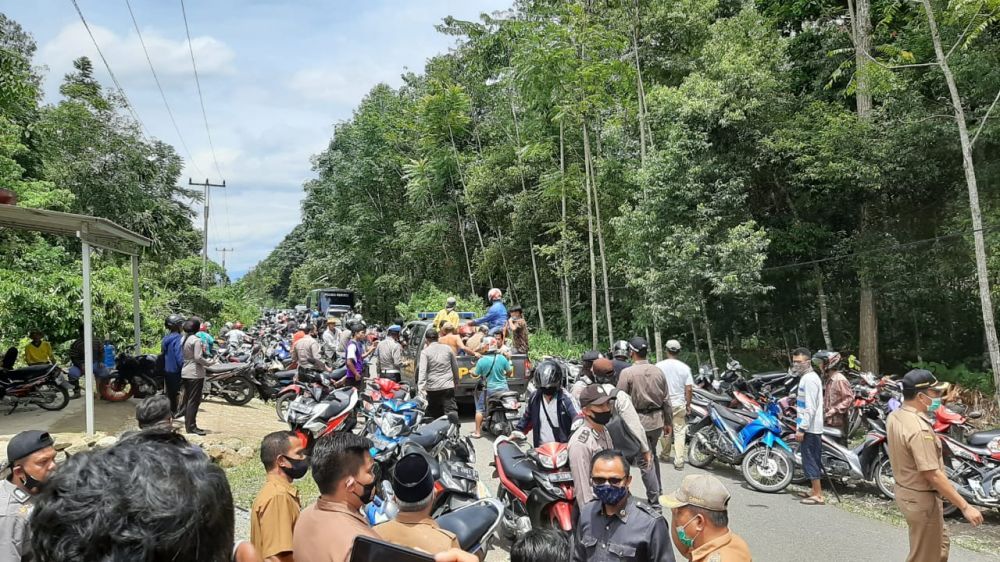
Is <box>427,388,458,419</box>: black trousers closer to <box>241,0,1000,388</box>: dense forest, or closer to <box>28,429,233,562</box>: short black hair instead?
<box>28,429,233,562</box>: short black hair

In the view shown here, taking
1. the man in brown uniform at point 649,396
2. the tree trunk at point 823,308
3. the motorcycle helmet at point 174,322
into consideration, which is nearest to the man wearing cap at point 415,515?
the man in brown uniform at point 649,396

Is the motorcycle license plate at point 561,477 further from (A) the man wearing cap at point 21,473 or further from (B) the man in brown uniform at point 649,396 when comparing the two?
(A) the man wearing cap at point 21,473

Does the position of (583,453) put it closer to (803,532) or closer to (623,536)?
(623,536)

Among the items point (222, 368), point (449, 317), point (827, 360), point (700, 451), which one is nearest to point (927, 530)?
point (827, 360)

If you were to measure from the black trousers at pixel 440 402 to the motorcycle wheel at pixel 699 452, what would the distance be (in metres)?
3.19

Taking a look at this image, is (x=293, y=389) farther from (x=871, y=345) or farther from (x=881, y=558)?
(x=871, y=345)

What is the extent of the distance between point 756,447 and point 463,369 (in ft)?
15.1

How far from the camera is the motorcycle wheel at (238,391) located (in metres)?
11.7

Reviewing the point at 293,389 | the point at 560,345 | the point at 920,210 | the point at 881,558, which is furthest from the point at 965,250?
the point at 293,389

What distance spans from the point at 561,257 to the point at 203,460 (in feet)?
62.0

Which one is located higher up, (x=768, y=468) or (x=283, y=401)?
(x=283, y=401)

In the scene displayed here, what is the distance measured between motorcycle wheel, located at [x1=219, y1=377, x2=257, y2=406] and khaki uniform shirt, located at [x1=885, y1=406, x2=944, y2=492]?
1057 cm

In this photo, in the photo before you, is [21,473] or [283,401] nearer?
[21,473]

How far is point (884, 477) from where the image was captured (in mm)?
6793
